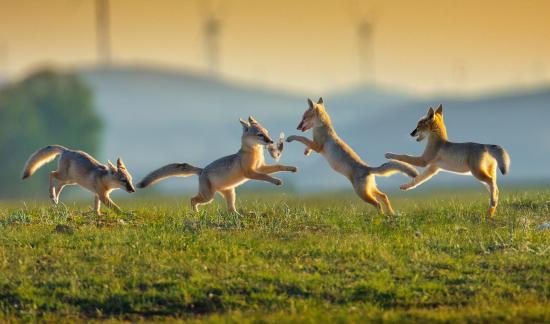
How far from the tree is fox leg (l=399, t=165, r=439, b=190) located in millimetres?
60985

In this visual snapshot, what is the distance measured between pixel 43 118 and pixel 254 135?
65085 mm

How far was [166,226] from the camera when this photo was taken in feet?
66.6

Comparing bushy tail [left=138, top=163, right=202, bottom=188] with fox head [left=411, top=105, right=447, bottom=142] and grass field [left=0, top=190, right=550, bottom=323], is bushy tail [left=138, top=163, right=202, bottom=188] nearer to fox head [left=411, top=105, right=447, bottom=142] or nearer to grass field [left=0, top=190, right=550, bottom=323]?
grass field [left=0, top=190, right=550, bottom=323]

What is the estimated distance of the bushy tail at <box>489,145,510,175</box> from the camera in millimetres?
20438

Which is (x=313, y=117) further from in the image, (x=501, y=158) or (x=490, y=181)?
(x=501, y=158)

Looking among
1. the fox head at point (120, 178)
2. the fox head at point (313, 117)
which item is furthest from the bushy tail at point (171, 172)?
the fox head at point (313, 117)

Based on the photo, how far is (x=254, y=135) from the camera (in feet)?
69.4

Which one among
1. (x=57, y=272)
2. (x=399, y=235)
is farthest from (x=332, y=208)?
(x=57, y=272)

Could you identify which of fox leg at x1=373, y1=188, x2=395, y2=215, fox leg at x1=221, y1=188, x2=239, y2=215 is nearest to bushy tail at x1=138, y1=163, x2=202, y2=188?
fox leg at x1=221, y1=188, x2=239, y2=215

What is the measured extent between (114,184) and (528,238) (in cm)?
863

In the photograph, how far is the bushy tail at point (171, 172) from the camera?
2188cm

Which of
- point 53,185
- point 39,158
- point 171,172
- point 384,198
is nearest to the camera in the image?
point 384,198

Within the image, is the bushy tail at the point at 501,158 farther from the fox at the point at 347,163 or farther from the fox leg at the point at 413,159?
the fox at the point at 347,163

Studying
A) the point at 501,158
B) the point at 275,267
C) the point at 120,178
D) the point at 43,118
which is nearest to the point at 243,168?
the point at 120,178
